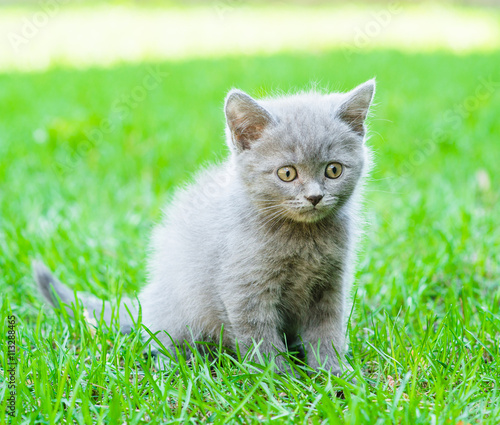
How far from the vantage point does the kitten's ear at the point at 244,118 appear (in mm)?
2254

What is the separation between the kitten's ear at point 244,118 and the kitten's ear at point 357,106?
31 cm

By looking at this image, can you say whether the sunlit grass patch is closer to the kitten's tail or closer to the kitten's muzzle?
the kitten's tail

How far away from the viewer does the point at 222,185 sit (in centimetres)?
261

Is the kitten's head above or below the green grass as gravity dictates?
above

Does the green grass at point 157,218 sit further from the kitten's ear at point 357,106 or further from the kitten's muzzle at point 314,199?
the kitten's ear at point 357,106

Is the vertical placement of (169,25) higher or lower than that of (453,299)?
higher

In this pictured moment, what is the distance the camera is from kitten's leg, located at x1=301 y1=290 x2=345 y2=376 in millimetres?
2373

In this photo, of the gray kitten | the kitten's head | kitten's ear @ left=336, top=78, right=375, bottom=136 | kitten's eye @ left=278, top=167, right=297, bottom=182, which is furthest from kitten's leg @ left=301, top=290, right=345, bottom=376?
kitten's ear @ left=336, top=78, right=375, bottom=136

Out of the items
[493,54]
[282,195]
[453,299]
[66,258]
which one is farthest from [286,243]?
[493,54]

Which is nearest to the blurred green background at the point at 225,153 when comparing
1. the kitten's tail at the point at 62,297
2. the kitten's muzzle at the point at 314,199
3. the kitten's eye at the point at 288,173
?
the kitten's tail at the point at 62,297

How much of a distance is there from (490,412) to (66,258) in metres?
2.48

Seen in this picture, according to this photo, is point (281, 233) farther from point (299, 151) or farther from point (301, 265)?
point (299, 151)

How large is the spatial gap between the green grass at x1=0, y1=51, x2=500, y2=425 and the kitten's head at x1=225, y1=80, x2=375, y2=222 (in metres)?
0.63

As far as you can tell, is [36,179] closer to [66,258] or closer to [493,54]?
[66,258]
